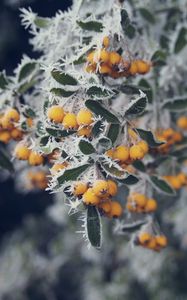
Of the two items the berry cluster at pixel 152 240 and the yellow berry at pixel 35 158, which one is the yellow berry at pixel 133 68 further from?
the berry cluster at pixel 152 240

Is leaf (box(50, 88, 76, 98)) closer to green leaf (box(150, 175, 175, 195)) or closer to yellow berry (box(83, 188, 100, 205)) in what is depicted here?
yellow berry (box(83, 188, 100, 205))

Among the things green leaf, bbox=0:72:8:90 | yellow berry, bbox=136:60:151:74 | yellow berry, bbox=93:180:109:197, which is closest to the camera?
yellow berry, bbox=93:180:109:197

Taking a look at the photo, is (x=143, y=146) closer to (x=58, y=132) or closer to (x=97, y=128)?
(x=97, y=128)

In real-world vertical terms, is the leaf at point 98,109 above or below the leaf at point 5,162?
above

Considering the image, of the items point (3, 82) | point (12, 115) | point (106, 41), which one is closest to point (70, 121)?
point (106, 41)

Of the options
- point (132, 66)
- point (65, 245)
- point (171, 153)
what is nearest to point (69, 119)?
point (132, 66)

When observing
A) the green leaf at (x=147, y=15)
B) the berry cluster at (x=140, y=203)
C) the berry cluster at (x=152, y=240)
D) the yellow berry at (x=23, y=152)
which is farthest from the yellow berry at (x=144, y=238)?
the green leaf at (x=147, y=15)

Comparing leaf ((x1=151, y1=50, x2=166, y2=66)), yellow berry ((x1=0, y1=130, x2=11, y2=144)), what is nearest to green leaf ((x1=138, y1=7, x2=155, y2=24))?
leaf ((x1=151, y1=50, x2=166, y2=66))
